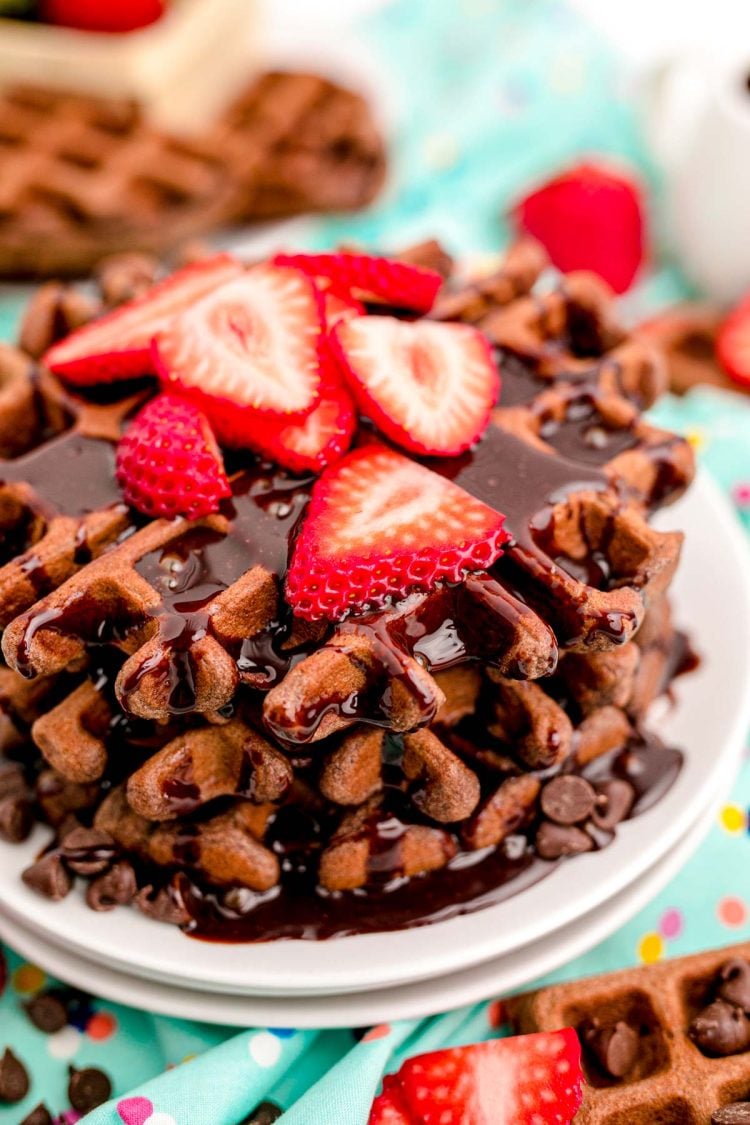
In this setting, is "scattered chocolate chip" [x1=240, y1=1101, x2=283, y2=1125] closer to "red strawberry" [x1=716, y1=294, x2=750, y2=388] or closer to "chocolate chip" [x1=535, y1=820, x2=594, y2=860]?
"chocolate chip" [x1=535, y1=820, x2=594, y2=860]

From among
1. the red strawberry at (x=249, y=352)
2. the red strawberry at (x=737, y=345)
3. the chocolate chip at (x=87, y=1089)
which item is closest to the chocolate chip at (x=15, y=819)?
the chocolate chip at (x=87, y=1089)

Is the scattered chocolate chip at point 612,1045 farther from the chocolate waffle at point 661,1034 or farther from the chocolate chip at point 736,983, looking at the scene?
the chocolate chip at point 736,983

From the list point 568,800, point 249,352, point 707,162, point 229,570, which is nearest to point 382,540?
point 229,570

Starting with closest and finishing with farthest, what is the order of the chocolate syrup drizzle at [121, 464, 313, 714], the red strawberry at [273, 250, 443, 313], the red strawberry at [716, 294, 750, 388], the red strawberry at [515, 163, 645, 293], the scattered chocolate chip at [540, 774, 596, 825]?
the chocolate syrup drizzle at [121, 464, 313, 714]
the scattered chocolate chip at [540, 774, 596, 825]
the red strawberry at [273, 250, 443, 313]
the red strawberry at [716, 294, 750, 388]
the red strawberry at [515, 163, 645, 293]

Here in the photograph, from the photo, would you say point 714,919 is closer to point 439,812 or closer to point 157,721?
point 439,812

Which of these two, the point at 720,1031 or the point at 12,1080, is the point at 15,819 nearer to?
the point at 12,1080

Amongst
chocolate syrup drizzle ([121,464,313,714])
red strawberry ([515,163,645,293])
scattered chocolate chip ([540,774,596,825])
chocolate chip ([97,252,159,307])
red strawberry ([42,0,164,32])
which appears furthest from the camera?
red strawberry ([42,0,164,32])

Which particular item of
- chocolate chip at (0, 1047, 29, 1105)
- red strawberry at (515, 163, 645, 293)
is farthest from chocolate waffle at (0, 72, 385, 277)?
chocolate chip at (0, 1047, 29, 1105)
